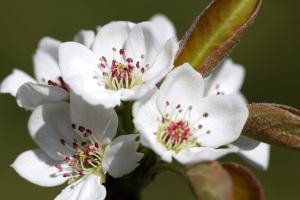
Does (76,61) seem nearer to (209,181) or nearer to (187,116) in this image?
(187,116)

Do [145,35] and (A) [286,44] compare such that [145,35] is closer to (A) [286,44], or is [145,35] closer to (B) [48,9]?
(B) [48,9]

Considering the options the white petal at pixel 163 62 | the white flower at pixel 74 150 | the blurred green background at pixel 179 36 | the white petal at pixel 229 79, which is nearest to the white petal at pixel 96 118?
the white flower at pixel 74 150

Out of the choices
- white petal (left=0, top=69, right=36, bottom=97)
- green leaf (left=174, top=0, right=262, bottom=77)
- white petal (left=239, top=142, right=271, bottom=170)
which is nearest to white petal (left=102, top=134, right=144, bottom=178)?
green leaf (left=174, top=0, right=262, bottom=77)

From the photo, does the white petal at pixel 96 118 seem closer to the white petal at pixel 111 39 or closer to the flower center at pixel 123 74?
the flower center at pixel 123 74

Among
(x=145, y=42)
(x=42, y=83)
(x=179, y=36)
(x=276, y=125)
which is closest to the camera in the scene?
(x=276, y=125)

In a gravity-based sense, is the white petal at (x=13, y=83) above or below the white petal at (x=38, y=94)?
below

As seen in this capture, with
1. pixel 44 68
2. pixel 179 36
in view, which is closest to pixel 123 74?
pixel 44 68

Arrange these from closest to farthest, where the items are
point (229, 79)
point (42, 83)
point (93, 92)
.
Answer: point (93, 92), point (42, 83), point (229, 79)
